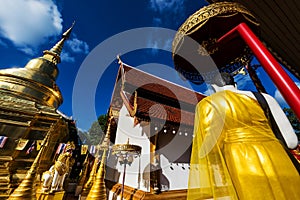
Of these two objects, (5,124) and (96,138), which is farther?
(96,138)

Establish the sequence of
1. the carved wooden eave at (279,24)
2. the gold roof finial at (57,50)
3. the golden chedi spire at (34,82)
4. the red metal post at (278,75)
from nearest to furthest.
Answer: the red metal post at (278,75) < the carved wooden eave at (279,24) < the golden chedi spire at (34,82) < the gold roof finial at (57,50)

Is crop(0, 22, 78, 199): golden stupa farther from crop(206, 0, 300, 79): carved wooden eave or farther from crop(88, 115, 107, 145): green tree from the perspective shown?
crop(88, 115, 107, 145): green tree

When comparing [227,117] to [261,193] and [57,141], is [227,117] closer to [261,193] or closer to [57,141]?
[261,193]

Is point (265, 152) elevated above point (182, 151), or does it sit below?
below

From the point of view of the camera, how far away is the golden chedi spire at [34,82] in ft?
21.0

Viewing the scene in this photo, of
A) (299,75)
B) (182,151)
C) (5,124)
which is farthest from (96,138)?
(299,75)

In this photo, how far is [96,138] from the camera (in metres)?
21.1

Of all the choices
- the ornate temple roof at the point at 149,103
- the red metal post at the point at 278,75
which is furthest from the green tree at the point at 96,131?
the red metal post at the point at 278,75

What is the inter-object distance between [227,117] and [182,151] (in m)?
4.57

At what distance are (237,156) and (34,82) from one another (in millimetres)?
8961

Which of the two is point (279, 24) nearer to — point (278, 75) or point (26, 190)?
point (278, 75)

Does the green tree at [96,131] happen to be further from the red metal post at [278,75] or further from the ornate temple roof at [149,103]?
the red metal post at [278,75]

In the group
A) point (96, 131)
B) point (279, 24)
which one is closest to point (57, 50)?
point (279, 24)

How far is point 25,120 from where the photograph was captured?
5320 millimetres
